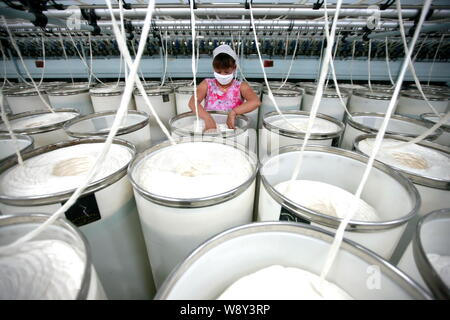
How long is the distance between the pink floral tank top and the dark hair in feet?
0.73

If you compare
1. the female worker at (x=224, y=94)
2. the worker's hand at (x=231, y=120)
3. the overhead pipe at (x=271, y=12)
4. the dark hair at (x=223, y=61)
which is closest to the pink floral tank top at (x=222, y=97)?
the female worker at (x=224, y=94)

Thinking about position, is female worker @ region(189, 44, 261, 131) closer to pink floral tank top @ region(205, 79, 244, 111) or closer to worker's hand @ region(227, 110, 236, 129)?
pink floral tank top @ region(205, 79, 244, 111)

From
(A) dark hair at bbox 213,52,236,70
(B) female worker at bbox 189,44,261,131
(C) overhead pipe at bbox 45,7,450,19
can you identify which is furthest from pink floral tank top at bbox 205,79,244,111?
(C) overhead pipe at bbox 45,7,450,19

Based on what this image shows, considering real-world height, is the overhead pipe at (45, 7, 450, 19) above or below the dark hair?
above

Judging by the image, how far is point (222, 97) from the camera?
1.98 metres

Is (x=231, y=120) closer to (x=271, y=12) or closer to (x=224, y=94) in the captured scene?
(x=224, y=94)

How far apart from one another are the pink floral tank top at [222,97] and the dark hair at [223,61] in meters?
0.22

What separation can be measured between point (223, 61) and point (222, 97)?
0.34 metres

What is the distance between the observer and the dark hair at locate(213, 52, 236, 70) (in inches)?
67.3

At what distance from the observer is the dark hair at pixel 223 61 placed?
171 cm

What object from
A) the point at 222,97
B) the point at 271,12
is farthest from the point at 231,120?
the point at 271,12

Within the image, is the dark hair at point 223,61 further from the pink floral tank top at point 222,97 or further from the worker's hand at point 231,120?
the worker's hand at point 231,120
